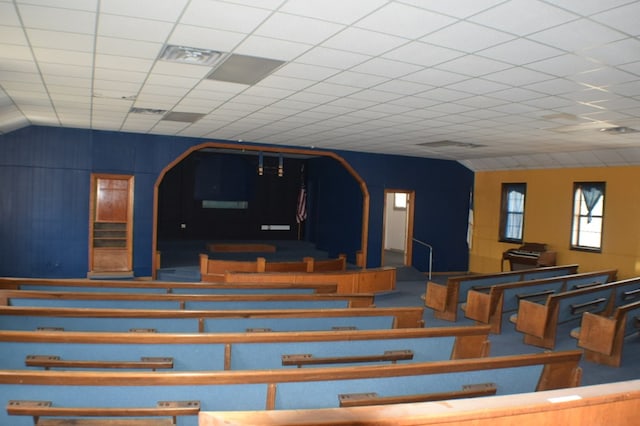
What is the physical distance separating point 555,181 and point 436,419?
1164 centimetres

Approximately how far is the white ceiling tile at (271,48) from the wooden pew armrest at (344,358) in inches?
99.9

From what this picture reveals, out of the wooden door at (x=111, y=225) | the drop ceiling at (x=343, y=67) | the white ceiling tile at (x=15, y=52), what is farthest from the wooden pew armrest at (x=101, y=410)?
the wooden door at (x=111, y=225)

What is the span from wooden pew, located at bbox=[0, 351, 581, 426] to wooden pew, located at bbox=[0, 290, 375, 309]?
2.11 meters

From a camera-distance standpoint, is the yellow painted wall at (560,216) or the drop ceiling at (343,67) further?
the yellow painted wall at (560,216)

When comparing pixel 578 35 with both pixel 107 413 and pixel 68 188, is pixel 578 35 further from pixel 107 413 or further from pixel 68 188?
pixel 68 188

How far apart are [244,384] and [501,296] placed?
5616mm

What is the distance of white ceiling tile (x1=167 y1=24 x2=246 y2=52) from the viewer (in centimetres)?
380

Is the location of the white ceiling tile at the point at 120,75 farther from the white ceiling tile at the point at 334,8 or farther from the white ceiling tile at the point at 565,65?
the white ceiling tile at the point at 565,65

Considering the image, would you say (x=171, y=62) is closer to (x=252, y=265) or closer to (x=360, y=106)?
(x=360, y=106)

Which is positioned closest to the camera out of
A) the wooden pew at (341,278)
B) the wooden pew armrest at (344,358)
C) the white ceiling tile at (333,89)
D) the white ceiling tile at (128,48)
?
the wooden pew armrest at (344,358)

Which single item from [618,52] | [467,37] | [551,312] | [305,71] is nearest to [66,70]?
[305,71]

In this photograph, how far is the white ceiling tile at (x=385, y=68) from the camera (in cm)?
444

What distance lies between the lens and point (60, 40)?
4.14 meters

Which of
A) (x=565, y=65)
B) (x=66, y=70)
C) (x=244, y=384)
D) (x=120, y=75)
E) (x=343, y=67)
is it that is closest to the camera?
(x=244, y=384)
